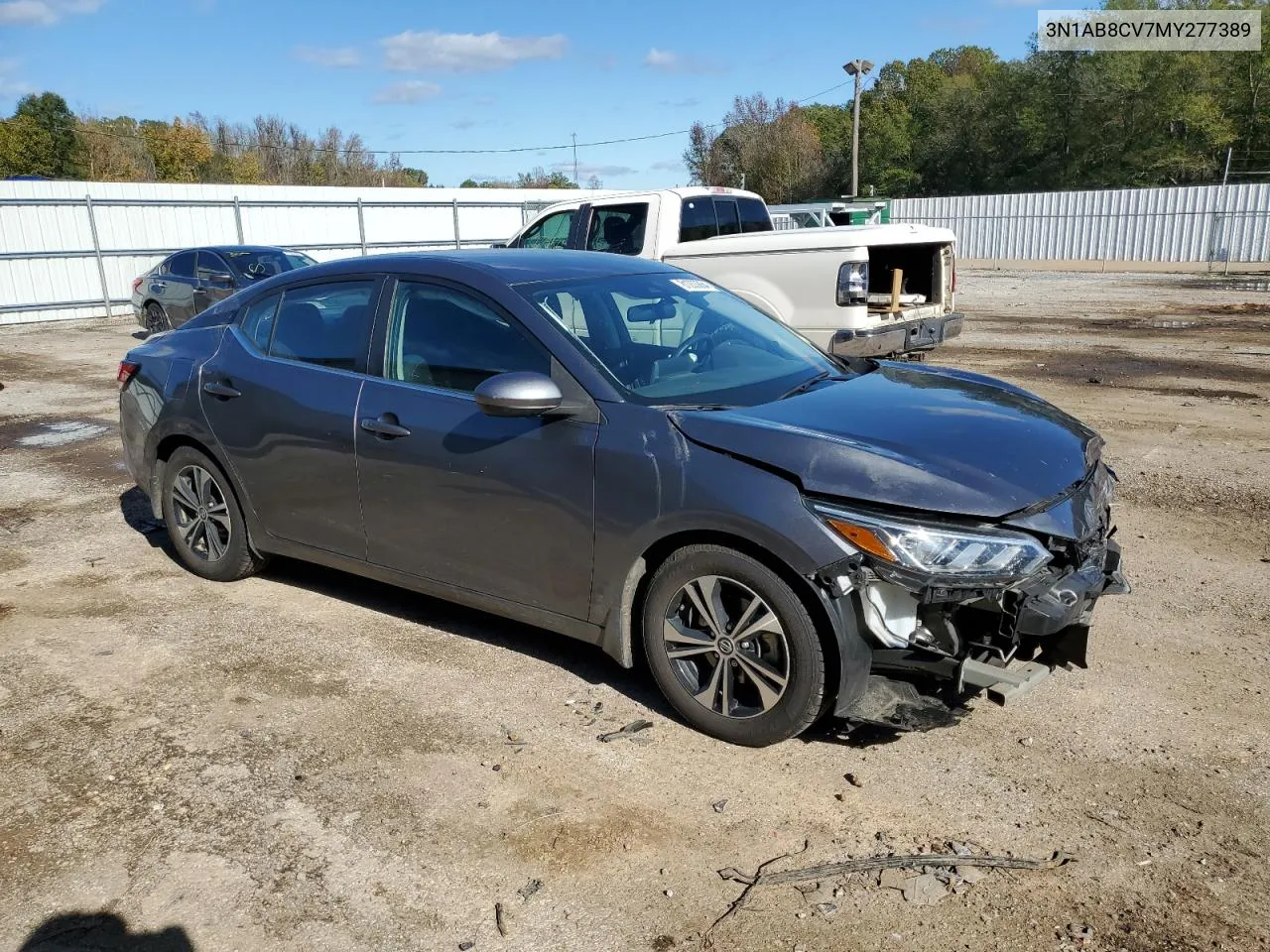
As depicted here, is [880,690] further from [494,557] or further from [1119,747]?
[494,557]

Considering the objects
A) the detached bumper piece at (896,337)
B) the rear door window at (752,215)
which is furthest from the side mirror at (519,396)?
the rear door window at (752,215)

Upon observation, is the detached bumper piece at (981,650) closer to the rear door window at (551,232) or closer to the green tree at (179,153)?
the rear door window at (551,232)

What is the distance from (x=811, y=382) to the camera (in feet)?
13.9

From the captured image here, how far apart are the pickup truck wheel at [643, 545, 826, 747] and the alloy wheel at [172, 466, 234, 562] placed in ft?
8.94

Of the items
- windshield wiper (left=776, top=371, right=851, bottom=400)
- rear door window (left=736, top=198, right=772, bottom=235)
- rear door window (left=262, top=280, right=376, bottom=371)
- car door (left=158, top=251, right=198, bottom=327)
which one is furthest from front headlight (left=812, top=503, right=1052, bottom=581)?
car door (left=158, top=251, right=198, bottom=327)

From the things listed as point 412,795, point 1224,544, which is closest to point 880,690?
point 412,795

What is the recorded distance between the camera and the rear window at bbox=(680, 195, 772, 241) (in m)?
10.6

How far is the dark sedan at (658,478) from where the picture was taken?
10.6 feet

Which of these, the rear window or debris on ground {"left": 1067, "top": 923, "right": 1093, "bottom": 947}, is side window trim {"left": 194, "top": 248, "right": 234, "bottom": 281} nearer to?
the rear window

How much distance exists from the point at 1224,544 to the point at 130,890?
553 cm

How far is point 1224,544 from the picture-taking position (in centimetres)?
559

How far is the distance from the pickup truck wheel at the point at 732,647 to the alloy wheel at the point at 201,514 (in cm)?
272

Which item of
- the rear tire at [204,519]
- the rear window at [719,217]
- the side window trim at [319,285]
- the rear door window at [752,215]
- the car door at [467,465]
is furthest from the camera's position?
the rear door window at [752,215]

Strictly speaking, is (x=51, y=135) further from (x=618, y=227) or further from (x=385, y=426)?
(x=385, y=426)
